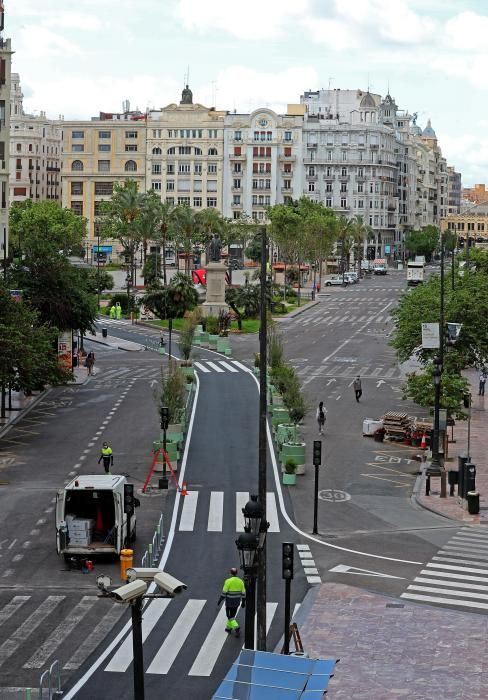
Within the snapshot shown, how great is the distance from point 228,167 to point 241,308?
88.9 meters

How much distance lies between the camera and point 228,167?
194 metres

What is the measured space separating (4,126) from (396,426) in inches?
1459

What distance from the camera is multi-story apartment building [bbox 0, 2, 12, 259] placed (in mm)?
79250

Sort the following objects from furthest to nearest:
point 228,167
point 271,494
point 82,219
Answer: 1. point 228,167
2. point 82,219
3. point 271,494

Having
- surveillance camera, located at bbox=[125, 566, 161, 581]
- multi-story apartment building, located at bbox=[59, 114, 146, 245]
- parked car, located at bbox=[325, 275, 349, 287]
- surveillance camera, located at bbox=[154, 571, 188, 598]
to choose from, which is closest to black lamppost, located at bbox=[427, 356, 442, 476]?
surveillance camera, located at bbox=[125, 566, 161, 581]

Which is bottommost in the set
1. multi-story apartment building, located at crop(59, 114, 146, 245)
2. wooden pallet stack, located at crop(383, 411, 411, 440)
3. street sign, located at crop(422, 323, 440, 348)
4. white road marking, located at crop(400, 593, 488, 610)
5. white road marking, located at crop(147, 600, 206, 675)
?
white road marking, located at crop(147, 600, 206, 675)

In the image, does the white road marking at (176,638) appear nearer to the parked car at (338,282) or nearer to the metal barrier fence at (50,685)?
the metal barrier fence at (50,685)

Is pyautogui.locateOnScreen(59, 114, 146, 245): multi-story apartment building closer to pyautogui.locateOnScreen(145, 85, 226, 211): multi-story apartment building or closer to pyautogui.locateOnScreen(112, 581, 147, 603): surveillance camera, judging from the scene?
pyautogui.locateOnScreen(145, 85, 226, 211): multi-story apartment building

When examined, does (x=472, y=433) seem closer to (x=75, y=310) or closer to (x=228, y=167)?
(x=75, y=310)

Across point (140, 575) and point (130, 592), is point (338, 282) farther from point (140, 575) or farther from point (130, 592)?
point (130, 592)

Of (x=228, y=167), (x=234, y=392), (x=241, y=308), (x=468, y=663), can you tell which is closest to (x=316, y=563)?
(x=468, y=663)

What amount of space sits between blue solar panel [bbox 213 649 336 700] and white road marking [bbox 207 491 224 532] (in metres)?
17.9

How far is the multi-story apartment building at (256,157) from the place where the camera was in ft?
632

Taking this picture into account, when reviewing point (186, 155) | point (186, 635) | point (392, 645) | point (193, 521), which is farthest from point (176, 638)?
point (186, 155)
